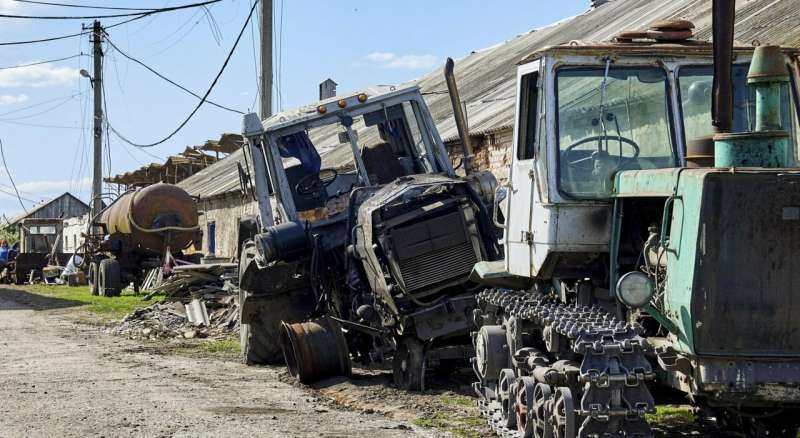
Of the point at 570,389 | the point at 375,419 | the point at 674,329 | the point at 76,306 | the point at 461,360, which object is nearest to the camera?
the point at 674,329

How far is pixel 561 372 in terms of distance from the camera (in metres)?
6.43

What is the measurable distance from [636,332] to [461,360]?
4995mm

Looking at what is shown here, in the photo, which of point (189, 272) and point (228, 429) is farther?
point (189, 272)

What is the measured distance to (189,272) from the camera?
2016cm

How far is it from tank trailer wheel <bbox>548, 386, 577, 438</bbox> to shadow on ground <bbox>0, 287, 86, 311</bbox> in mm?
18774

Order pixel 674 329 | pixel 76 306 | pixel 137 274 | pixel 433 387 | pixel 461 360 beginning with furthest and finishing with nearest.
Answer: pixel 137 274
pixel 76 306
pixel 461 360
pixel 433 387
pixel 674 329

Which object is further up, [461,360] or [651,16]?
[651,16]

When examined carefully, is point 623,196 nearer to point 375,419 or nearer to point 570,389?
point 570,389

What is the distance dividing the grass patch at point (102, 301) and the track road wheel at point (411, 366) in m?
11.1

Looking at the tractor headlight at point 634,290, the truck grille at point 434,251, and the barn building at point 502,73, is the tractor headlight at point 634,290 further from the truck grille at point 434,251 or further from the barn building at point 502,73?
the truck grille at point 434,251

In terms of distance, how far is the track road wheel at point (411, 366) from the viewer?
10.2 metres

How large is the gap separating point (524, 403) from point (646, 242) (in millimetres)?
1347

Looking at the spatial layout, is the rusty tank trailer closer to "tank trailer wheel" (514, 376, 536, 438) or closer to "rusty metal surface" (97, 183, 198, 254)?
"rusty metal surface" (97, 183, 198, 254)

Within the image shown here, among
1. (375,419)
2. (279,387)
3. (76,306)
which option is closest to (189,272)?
(76,306)
